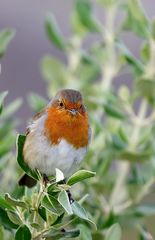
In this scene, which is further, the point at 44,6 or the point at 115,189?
the point at 44,6

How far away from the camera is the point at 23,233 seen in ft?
9.89

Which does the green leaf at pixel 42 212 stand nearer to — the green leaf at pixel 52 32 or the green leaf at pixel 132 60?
the green leaf at pixel 132 60

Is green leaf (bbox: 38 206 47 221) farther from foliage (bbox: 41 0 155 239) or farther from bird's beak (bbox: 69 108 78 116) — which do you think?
bird's beak (bbox: 69 108 78 116)

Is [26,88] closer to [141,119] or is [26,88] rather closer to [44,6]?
[44,6]

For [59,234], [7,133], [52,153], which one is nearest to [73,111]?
[52,153]

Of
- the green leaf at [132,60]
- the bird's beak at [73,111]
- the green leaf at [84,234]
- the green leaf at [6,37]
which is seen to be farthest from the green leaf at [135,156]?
the green leaf at [84,234]

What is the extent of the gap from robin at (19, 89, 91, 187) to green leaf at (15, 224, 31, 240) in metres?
0.88

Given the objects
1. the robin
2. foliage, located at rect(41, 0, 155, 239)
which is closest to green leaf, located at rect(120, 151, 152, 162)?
foliage, located at rect(41, 0, 155, 239)

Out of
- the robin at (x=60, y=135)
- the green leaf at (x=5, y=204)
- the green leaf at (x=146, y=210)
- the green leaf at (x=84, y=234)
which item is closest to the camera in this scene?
the green leaf at (x=5, y=204)

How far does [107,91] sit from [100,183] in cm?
58

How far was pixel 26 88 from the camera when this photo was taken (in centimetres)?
1172

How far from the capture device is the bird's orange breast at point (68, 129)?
4070 mm

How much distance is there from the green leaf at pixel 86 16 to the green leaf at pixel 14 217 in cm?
191

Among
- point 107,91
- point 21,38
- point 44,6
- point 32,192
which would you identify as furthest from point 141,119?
point 44,6
